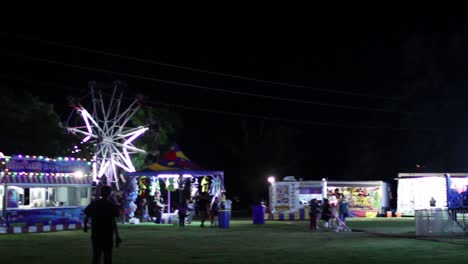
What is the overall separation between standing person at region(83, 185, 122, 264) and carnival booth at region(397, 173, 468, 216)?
28261 mm

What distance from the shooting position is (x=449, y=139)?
5125 centimetres

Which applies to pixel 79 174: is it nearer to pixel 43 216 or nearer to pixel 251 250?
pixel 43 216

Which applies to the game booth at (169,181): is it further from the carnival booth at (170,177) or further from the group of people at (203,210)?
the group of people at (203,210)

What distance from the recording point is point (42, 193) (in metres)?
30.7

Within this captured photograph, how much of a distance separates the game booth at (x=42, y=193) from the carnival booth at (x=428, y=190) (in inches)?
745

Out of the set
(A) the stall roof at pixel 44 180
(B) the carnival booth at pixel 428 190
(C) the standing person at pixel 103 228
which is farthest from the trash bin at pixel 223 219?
(C) the standing person at pixel 103 228

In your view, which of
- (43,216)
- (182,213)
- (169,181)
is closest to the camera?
(43,216)

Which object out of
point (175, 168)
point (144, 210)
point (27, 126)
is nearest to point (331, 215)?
point (175, 168)

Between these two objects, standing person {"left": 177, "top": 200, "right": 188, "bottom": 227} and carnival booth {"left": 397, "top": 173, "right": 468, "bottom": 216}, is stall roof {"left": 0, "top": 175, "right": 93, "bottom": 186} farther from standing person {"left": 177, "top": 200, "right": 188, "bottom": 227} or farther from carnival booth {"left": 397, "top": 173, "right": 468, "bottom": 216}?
carnival booth {"left": 397, "top": 173, "right": 468, "bottom": 216}

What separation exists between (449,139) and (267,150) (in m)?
21.6

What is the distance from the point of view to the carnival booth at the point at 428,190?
38.6 metres

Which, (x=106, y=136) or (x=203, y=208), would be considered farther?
(x=106, y=136)

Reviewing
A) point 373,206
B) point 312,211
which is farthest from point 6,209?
point 373,206

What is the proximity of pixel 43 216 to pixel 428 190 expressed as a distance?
22.2 m
